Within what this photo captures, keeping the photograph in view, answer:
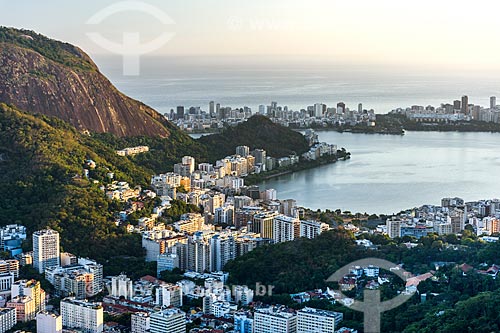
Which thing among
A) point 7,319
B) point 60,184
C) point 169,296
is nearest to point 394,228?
point 169,296

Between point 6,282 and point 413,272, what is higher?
point 413,272

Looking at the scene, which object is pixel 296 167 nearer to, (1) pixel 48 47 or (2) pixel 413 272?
(1) pixel 48 47

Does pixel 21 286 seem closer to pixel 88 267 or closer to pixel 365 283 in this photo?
pixel 88 267

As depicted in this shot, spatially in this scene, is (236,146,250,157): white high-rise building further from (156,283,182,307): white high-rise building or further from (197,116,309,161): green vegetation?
(156,283,182,307): white high-rise building

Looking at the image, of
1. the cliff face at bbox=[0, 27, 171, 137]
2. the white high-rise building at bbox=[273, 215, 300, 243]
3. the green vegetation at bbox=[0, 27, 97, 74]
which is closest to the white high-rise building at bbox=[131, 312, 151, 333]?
the white high-rise building at bbox=[273, 215, 300, 243]

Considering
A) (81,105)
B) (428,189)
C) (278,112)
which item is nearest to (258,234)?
(428,189)

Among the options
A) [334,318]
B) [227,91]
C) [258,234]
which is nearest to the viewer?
[334,318]

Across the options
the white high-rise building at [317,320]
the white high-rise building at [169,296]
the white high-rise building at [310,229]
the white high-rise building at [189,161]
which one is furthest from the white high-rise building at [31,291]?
the white high-rise building at [189,161]
